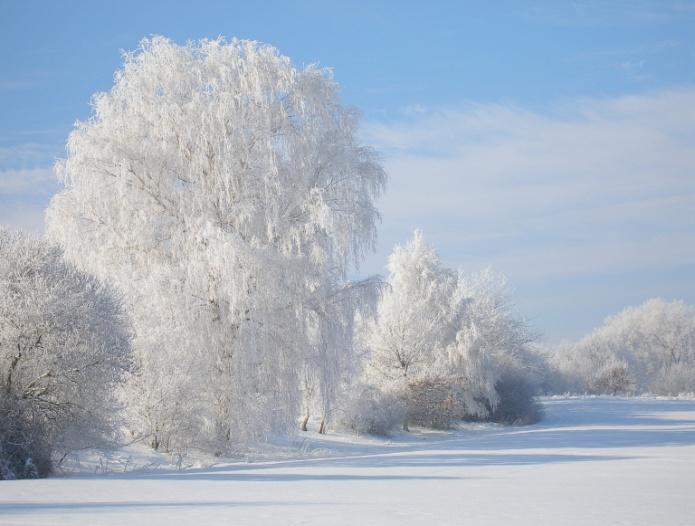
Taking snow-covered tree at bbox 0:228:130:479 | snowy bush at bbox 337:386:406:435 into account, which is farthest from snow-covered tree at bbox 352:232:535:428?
snow-covered tree at bbox 0:228:130:479

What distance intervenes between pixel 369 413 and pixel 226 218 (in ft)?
39.4

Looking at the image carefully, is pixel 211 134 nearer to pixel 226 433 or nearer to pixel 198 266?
pixel 198 266

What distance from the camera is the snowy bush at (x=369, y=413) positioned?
96.9ft

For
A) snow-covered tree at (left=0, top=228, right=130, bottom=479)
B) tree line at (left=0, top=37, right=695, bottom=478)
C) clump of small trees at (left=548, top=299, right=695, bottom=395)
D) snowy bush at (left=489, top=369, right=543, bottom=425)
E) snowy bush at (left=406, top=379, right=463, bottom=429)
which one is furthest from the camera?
clump of small trees at (left=548, top=299, right=695, bottom=395)

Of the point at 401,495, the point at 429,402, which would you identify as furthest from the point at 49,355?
the point at 429,402

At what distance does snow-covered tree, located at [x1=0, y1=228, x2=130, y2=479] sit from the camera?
13.5m

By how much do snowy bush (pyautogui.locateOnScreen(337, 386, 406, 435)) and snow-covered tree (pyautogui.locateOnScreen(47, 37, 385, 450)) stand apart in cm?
785

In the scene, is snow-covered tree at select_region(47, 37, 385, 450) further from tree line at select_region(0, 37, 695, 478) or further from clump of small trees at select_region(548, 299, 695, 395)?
clump of small trees at select_region(548, 299, 695, 395)

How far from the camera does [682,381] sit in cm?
7625

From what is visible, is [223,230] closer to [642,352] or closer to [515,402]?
[515,402]

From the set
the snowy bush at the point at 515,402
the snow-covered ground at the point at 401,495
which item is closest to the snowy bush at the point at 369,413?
the snowy bush at the point at 515,402

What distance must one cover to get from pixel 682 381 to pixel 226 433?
2615 inches

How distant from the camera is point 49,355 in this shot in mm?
→ 13766

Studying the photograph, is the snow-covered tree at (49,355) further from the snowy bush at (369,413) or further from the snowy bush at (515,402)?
the snowy bush at (515,402)
